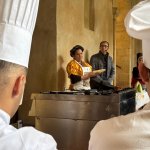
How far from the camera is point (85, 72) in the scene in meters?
5.75

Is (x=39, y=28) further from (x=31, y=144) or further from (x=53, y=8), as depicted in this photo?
(x=31, y=144)

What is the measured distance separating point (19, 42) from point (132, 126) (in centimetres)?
52

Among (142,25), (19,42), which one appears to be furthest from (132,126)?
(19,42)

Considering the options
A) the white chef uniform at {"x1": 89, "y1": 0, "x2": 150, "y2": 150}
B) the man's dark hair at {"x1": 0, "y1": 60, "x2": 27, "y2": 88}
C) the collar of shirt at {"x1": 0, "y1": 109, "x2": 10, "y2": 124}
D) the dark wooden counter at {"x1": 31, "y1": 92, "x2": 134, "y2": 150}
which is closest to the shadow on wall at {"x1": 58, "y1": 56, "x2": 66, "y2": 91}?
the dark wooden counter at {"x1": 31, "y1": 92, "x2": 134, "y2": 150}

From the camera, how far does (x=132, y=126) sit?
47.6 inches

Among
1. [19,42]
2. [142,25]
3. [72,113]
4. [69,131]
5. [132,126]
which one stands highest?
[142,25]

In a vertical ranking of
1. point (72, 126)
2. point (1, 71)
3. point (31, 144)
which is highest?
point (1, 71)

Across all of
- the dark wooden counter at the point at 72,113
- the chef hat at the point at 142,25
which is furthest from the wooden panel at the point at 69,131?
the chef hat at the point at 142,25

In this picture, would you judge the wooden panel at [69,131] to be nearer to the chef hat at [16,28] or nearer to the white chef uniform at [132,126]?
the white chef uniform at [132,126]

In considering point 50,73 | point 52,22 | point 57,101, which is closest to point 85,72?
point 50,73

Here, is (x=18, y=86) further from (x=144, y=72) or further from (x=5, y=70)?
(x=144, y=72)

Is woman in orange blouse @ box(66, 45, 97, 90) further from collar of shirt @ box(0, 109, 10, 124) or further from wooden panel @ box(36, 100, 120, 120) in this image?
collar of shirt @ box(0, 109, 10, 124)

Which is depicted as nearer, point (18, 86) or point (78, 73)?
point (18, 86)

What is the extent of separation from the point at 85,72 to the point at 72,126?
2246mm
